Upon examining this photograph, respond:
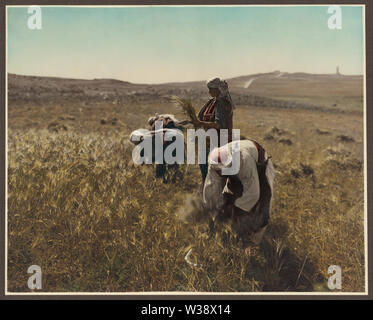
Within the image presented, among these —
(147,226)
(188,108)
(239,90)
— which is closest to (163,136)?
(188,108)

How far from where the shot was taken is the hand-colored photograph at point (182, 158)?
13.3 feet

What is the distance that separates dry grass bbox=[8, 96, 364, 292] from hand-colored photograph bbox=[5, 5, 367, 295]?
0.06ft

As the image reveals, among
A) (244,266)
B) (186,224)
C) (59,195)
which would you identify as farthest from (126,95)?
(244,266)

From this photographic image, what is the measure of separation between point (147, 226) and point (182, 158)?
1.35 m

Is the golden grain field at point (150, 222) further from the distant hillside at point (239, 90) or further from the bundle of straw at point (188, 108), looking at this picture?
the bundle of straw at point (188, 108)

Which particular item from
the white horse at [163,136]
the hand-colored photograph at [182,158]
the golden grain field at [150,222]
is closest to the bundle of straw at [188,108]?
the hand-colored photograph at [182,158]

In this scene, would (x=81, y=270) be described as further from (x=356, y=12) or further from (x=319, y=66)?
(x=356, y=12)

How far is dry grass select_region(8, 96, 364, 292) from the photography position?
13.4 feet

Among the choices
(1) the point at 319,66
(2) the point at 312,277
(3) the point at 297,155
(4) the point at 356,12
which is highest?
(4) the point at 356,12

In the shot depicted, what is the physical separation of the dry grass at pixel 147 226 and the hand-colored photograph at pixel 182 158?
0.02 m

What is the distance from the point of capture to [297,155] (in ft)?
19.2

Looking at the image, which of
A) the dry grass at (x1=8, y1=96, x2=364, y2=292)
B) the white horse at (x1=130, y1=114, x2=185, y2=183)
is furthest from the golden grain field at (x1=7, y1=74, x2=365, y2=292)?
the white horse at (x1=130, y1=114, x2=185, y2=183)

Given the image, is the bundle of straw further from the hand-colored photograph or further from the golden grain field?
the golden grain field
